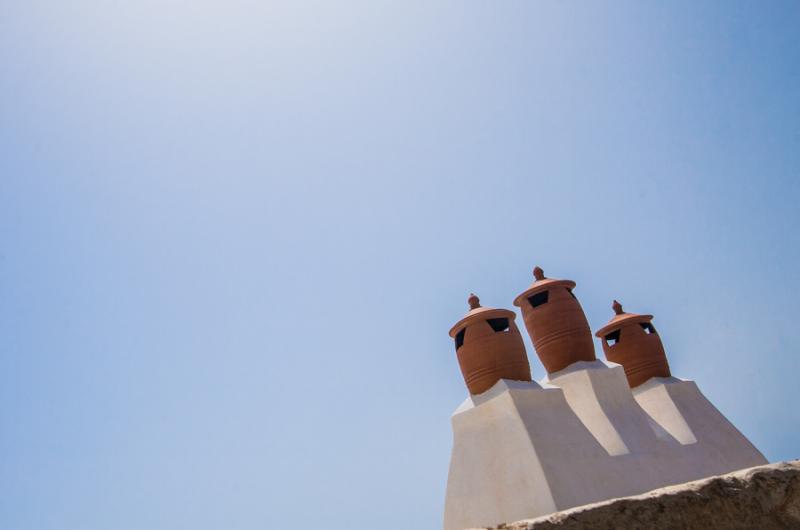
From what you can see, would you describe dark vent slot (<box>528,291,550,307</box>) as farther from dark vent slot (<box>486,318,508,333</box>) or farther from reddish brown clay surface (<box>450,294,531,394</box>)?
dark vent slot (<box>486,318,508,333</box>)

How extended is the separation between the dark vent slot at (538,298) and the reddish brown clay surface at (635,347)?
282 cm

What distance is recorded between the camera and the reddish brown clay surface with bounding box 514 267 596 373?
13789 millimetres

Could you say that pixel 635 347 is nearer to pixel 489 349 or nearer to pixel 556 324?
pixel 556 324

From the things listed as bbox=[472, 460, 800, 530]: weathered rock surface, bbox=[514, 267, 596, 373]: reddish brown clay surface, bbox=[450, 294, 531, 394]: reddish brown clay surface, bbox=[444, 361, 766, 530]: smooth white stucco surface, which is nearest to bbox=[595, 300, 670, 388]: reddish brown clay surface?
bbox=[444, 361, 766, 530]: smooth white stucco surface

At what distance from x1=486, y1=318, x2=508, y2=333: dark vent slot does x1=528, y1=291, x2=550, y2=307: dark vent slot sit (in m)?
1.97

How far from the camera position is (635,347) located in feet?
51.3

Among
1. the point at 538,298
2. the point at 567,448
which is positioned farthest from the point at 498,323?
the point at 567,448

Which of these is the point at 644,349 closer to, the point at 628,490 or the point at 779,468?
the point at 628,490

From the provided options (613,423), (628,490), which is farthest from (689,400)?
(628,490)

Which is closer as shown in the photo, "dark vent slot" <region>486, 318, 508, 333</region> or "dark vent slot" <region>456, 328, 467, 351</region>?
Answer: "dark vent slot" <region>486, 318, 508, 333</region>

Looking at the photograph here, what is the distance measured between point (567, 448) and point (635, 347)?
6.19 m

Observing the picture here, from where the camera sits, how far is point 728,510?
153cm

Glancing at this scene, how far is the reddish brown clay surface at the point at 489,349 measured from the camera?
12.1m

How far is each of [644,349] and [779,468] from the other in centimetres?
1506
